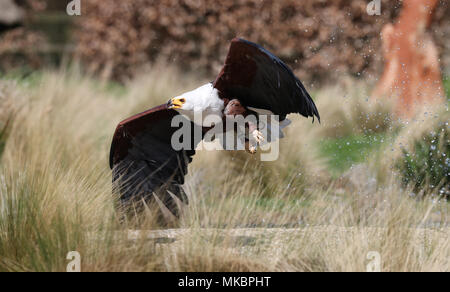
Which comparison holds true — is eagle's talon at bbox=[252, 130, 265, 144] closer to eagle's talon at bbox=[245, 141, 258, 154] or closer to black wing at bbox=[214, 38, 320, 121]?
eagle's talon at bbox=[245, 141, 258, 154]

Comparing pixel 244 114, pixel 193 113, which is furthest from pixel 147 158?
pixel 244 114

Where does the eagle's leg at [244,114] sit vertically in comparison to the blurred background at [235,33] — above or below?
below

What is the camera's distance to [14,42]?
35.7ft

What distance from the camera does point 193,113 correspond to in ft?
11.5

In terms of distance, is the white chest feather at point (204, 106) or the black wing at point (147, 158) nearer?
the white chest feather at point (204, 106)

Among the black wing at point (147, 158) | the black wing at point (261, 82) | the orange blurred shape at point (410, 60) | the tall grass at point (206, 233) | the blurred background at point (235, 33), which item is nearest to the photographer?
the tall grass at point (206, 233)

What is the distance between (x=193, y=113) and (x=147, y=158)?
0.52 m

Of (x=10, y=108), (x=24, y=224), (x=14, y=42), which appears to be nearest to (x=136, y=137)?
(x=24, y=224)

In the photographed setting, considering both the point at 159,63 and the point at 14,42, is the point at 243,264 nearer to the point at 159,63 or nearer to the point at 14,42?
the point at 159,63

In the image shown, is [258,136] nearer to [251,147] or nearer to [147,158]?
[251,147]

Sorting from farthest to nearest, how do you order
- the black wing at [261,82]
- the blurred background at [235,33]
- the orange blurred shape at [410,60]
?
the blurred background at [235,33] → the orange blurred shape at [410,60] → the black wing at [261,82]

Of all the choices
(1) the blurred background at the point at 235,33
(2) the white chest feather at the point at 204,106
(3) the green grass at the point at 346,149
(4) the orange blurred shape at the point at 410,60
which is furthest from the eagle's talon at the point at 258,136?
(1) the blurred background at the point at 235,33

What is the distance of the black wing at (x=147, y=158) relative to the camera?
368 cm

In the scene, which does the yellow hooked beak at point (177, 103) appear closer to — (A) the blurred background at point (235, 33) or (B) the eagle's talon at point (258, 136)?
(B) the eagle's talon at point (258, 136)
